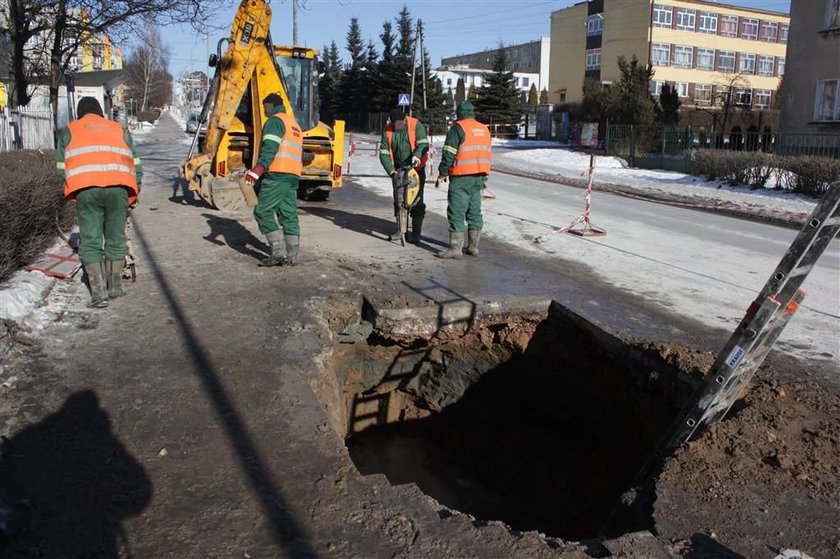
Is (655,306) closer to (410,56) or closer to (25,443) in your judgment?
(25,443)

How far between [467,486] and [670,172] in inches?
785

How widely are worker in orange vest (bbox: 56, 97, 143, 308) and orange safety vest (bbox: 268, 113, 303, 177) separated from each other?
1.53 metres

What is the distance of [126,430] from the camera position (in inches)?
152

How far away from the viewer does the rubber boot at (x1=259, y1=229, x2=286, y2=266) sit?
7.69 metres

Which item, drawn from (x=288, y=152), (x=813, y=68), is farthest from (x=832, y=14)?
(x=288, y=152)

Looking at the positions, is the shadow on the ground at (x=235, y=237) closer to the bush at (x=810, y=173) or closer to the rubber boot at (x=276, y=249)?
the rubber boot at (x=276, y=249)

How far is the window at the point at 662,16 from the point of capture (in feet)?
166

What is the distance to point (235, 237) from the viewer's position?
9461 millimetres

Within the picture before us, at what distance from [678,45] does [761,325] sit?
182 ft

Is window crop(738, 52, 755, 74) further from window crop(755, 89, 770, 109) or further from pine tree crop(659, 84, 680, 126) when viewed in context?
pine tree crop(659, 84, 680, 126)

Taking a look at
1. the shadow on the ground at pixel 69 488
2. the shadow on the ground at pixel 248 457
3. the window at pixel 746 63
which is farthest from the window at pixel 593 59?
the shadow on the ground at pixel 69 488

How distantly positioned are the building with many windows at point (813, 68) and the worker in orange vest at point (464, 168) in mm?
20778

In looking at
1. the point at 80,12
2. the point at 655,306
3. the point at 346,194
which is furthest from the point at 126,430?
the point at 80,12

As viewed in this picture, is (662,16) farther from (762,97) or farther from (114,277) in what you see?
(114,277)
